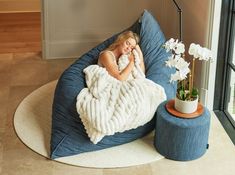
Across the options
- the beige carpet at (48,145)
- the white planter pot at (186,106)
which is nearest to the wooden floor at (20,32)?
the beige carpet at (48,145)

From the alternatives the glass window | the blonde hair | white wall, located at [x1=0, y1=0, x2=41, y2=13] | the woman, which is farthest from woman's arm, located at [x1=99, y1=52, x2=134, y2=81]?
white wall, located at [x1=0, y1=0, x2=41, y2=13]

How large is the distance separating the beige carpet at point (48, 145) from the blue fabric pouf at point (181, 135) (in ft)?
0.30

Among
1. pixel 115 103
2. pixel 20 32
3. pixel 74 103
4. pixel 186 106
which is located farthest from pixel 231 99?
pixel 20 32

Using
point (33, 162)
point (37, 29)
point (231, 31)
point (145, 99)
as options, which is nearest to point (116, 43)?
point (145, 99)

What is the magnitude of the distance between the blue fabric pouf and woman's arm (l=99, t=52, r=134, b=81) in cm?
33

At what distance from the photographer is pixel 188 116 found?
2971mm

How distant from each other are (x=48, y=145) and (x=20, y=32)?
6.93ft

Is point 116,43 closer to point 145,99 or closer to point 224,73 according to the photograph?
point 145,99

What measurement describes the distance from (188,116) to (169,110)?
12 cm

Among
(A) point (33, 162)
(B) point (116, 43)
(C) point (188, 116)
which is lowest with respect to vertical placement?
(A) point (33, 162)

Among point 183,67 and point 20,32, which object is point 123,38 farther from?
point 20,32

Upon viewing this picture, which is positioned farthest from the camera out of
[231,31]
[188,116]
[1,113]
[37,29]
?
[37,29]

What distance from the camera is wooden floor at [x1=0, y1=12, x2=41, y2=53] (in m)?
4.68

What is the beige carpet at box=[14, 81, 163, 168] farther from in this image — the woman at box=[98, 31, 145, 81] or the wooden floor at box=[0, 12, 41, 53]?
the wooden floor at box=[0, 12, 41, 53]
